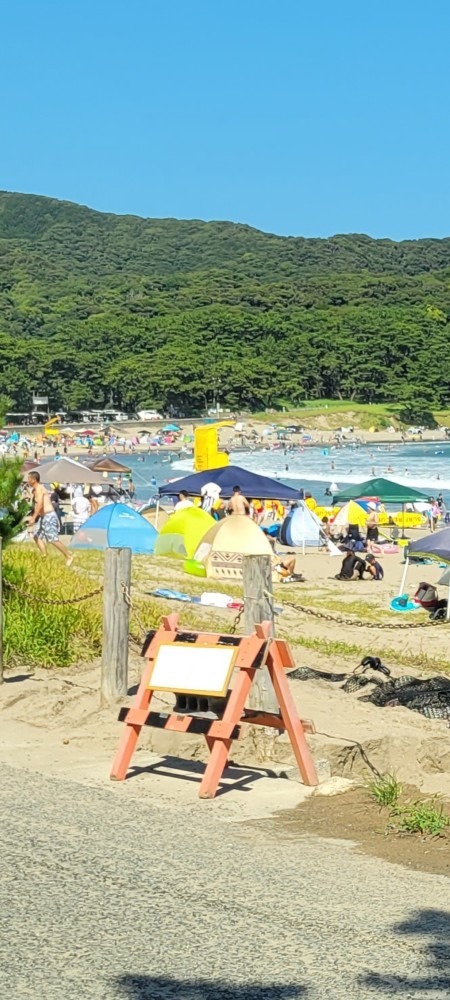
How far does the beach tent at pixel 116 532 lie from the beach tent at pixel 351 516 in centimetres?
924

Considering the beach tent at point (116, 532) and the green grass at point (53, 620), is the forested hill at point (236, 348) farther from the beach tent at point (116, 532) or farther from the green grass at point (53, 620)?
the green grass at point (53, 620)

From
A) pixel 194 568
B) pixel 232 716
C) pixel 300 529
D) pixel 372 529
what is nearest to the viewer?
pixel 232 716

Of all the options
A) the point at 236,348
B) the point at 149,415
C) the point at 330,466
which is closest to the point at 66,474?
the point at 330,466

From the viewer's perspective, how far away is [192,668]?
21.0 ft

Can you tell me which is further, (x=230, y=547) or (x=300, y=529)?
(x=300, y=529)

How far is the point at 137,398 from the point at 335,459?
38.2 metres

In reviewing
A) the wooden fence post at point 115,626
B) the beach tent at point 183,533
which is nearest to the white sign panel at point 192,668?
the wooden fence post at point 115,626

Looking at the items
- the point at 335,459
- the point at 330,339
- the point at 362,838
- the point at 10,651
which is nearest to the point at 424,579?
the point at 10,651

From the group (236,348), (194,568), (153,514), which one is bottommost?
(153,514)

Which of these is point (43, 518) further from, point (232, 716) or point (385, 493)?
point (385, 493)

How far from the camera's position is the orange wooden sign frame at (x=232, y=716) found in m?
6.21

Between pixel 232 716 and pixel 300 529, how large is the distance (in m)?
21.3

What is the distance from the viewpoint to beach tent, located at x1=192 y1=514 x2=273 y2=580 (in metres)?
19.2

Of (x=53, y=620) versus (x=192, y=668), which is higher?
(x=192, y=668)
